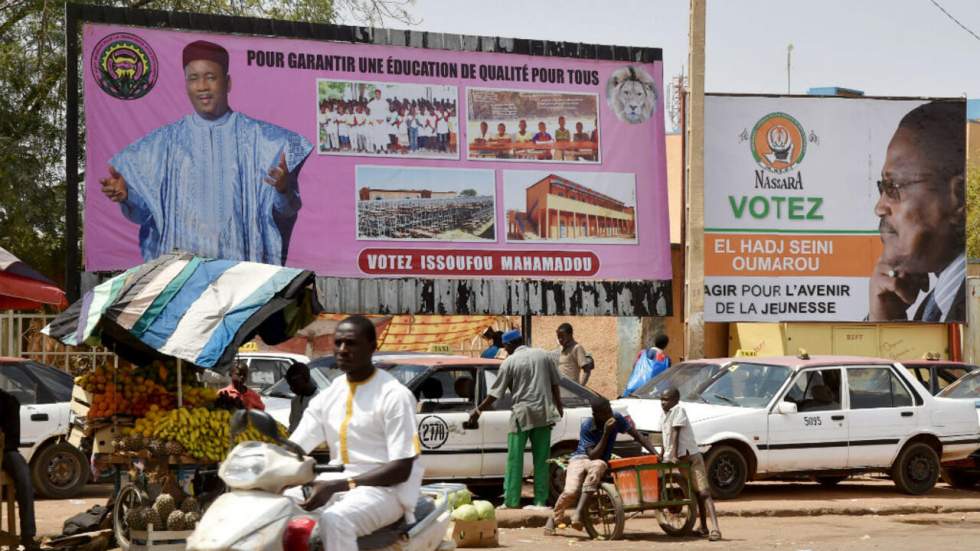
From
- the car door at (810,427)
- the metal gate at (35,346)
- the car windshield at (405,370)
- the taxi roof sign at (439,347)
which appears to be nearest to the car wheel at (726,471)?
the car door at (810,427)

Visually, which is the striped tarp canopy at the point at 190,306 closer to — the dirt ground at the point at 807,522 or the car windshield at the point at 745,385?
the dirt ground at the point at 807,522

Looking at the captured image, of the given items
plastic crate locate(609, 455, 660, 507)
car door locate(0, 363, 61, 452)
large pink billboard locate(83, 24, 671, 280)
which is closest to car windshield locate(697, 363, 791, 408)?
plastic crate locate(609, 455, 660, 507)

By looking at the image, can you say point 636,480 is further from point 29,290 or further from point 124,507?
point 29,290

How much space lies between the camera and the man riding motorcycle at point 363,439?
20.7 ft

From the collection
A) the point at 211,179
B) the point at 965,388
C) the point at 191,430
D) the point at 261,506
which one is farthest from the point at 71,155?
the point at 261,506

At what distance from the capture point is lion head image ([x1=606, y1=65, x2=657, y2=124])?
21.0m

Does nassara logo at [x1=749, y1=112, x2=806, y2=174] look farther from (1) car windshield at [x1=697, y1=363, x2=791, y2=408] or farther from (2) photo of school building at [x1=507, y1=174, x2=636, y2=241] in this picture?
(1) car windshield at [x1=697, y1=363, x2=791, y2=408]

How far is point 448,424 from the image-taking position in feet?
46.5

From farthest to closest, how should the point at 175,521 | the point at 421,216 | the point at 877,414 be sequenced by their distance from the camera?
1. the point at 421,216
2. the point at 877,414
3. the point at 175,521

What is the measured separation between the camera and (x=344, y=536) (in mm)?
6133

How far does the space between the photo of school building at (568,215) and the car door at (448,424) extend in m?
6.01

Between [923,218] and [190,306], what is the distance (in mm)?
15917

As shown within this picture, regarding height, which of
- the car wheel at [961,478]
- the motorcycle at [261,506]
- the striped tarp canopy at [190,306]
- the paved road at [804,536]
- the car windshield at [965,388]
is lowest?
the car wheel at [961,478]

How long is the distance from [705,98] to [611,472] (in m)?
11.1
